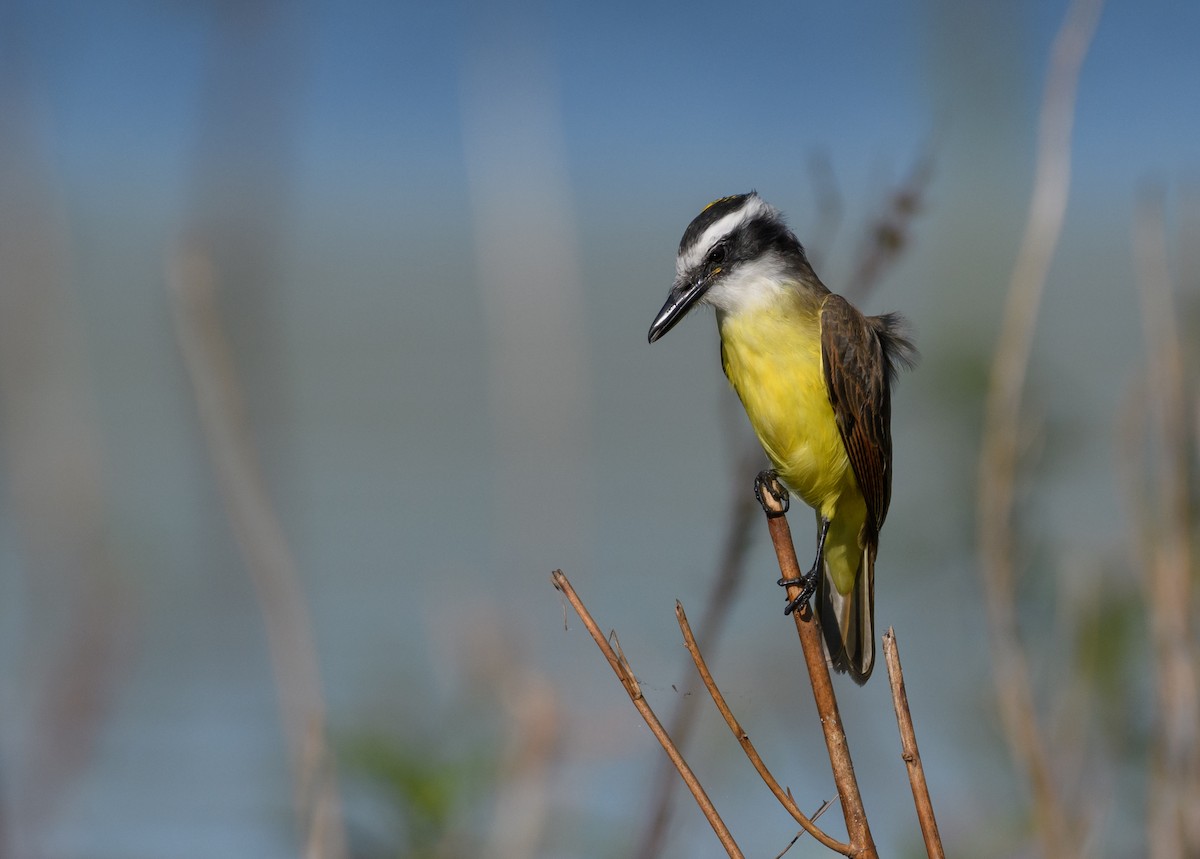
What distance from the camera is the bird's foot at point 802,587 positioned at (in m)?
1.71

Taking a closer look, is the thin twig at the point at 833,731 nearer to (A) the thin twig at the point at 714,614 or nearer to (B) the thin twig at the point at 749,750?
(B) the thin twig at the point at 749,750

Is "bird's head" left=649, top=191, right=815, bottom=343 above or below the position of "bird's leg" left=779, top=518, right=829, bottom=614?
above

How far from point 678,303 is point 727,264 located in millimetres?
142

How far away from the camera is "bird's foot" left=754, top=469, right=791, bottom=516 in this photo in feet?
6.48

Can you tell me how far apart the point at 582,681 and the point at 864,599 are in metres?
1.23

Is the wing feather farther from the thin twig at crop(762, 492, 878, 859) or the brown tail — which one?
the thin twig at crop(762, 492, 878, 859)

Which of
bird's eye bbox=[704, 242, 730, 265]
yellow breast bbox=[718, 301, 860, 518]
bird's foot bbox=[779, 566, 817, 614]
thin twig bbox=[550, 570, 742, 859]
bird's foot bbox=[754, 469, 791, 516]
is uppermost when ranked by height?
bird's eye bbox=[704, 242, 730, 265]

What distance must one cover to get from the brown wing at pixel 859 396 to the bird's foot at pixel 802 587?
229 millimetres

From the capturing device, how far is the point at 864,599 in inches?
100

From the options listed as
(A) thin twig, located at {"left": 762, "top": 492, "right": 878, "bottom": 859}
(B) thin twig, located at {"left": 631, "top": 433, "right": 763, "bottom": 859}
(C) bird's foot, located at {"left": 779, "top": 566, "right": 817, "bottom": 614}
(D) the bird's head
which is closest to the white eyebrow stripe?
(D) the bird's head

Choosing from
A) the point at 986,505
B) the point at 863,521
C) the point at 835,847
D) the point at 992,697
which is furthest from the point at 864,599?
the point at 835,847

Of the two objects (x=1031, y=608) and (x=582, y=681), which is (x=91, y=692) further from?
(x=1031, y=608)

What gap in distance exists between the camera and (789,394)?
2.47 m

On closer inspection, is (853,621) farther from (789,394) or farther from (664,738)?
(664,738)
